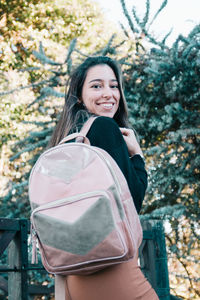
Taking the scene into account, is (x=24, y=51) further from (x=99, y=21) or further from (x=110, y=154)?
(x=110, y=154)

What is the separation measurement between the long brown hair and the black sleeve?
25cm

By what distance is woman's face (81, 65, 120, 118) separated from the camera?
1808 millimetres

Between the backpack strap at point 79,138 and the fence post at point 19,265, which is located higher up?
the backpack strap at point 79,138

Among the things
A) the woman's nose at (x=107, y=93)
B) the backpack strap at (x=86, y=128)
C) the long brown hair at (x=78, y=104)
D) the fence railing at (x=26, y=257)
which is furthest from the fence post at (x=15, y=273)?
the backpack strap at (x=86, y=128)

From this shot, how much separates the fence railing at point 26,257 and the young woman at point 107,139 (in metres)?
1.08

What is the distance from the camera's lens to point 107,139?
1.41 meters

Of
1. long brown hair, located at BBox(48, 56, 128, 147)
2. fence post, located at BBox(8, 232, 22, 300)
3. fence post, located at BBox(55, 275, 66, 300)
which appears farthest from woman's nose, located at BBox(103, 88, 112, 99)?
fence post, located at BBox(8, 232, 22, 300)

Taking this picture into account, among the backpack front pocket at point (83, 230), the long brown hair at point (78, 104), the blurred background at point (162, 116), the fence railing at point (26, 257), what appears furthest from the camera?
the blurred background at point (162, 116)

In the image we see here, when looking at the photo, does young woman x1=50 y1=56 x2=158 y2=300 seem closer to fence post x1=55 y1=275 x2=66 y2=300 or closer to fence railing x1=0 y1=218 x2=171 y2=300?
fence post x1=55 y1=275 x2=66 y2=300

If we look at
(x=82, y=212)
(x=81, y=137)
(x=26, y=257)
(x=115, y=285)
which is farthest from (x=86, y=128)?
(x=26, y=257)

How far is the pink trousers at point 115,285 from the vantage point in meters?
1.23

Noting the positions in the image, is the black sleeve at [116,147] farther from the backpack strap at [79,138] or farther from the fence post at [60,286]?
the fence post at [60,286]

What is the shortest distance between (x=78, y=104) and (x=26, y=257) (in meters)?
1.36

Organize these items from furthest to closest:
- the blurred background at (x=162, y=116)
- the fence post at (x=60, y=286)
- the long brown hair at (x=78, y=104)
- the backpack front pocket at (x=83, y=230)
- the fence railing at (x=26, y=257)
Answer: the blurred background at (x=162, y=116), the fence railing at (x=26, y=257), the long brown hair at (x=78, y=104), the fence post at (x=60, y=286), the backpack front pocket at (x=83, y=230)
